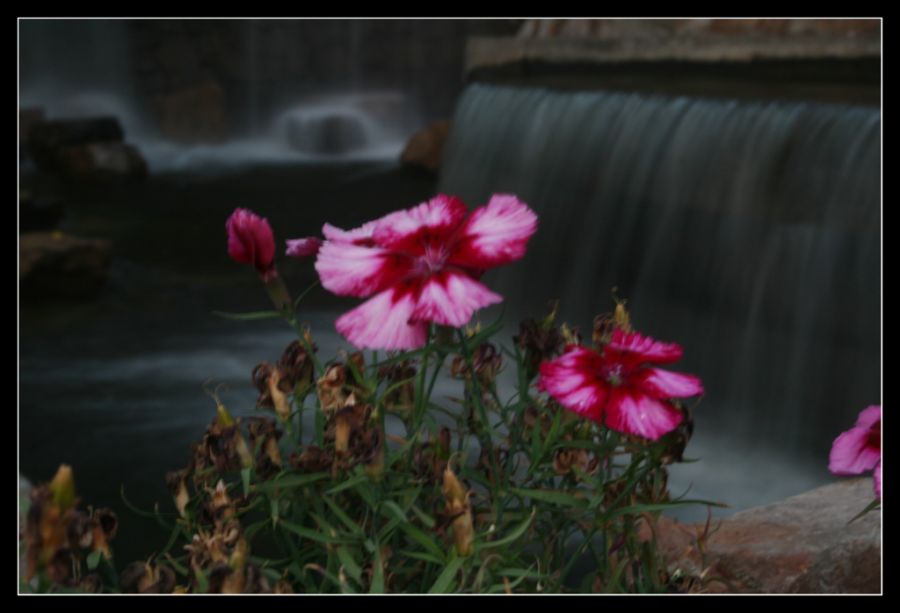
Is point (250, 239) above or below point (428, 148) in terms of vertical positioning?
above

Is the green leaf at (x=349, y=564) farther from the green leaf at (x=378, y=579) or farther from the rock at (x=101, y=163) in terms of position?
the rock at (x=101, y=163)

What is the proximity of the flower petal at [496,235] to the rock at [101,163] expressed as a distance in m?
4.51

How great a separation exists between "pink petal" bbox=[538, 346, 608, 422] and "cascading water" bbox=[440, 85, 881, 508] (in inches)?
52.5

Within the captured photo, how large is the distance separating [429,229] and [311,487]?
132 millimetres

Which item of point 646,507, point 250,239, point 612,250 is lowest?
point 612,250

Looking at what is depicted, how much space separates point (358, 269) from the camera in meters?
0.45

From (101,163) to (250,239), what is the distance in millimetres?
4523

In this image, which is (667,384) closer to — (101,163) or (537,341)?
(537,341)

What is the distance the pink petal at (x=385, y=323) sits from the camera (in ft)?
1.40

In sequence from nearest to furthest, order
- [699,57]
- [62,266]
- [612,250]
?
[612,250], [699,57], [62,266]

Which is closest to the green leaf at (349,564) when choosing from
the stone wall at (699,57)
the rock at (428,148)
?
the stone wall at (699,57)

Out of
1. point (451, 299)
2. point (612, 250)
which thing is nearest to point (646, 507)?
point (451, 299)

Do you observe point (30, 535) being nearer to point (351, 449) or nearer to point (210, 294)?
point (351, 449)
